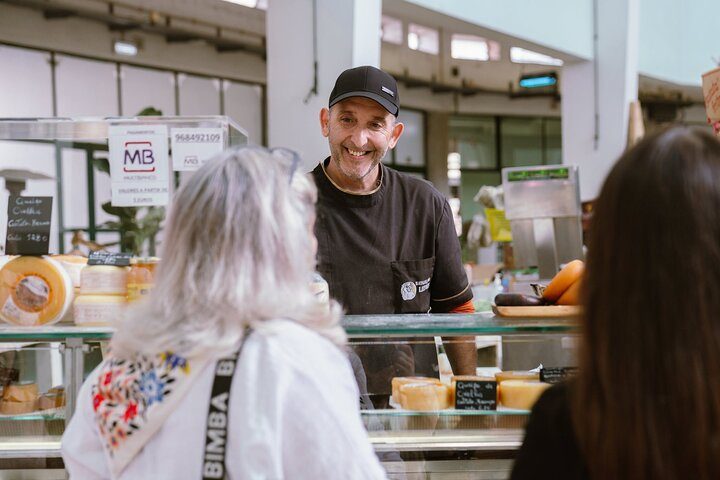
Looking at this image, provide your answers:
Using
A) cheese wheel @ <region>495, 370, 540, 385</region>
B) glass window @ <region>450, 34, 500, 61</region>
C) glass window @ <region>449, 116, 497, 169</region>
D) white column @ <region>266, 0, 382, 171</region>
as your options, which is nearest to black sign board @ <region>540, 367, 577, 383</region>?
cheese wheel @ <region>495, 370, 540, 385</region>

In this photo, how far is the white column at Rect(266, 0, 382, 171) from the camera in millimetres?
4527

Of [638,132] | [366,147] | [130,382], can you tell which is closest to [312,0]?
[366,147]

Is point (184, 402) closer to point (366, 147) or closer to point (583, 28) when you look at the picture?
point (366, 147)

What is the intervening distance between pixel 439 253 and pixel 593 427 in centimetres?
156

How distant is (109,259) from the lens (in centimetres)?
178

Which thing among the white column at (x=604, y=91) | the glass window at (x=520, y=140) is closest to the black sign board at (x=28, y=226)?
the white column at (x=604, y=91)

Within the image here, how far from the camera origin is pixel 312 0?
466 centimetres

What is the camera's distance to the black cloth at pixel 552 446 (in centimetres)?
94

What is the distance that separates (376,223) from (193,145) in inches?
25.4

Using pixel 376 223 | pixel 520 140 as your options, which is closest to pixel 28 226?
pixel 376 223

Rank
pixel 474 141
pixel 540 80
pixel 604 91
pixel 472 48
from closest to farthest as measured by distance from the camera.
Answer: pixel 604 91, pixel 540 80, pixel 472 48, pixel 474 141

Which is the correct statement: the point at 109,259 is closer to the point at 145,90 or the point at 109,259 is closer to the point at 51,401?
the point at 51,401

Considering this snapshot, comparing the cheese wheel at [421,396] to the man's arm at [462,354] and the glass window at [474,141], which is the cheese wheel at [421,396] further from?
the glass window at [474,141]

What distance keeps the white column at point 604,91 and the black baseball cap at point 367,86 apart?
5.29m
